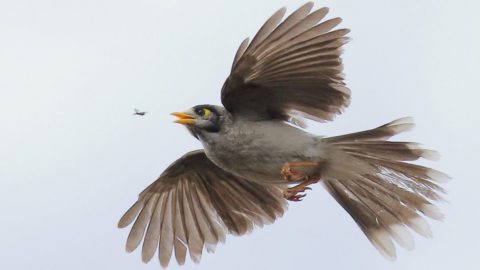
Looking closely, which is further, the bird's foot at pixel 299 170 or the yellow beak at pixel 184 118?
the yellow beak at pixel 184 118

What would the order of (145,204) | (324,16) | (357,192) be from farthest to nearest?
1. (145,204)
2. (357,192)
3. (324,16)

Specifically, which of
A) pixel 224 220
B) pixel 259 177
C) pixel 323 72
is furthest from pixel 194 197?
pixel 323 72

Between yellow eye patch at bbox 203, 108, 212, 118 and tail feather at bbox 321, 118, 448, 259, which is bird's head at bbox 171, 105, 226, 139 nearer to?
yellow eye patch at bbox 203, 108, 212, 118

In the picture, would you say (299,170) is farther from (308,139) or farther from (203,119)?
(203,119)

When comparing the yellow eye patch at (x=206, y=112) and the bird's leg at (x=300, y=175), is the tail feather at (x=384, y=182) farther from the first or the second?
the yellow eye patch at (x=206, y=112)

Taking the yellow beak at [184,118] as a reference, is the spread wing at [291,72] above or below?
above

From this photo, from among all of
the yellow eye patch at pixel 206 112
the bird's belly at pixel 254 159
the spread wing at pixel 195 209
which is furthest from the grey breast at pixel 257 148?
the spread wing at pixel 195 209

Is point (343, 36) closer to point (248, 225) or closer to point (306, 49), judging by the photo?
point (306, 49)
